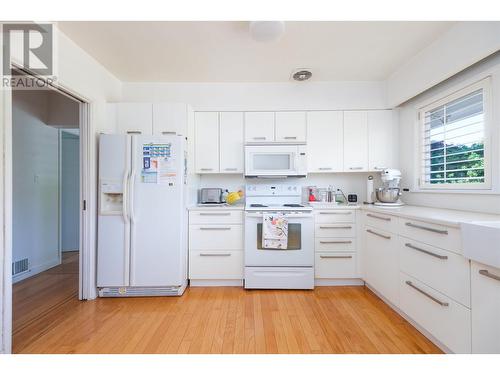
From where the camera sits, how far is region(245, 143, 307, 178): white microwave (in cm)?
280

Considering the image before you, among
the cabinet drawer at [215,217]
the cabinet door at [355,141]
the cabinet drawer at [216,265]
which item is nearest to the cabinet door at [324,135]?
the cabinet door at [355,141]

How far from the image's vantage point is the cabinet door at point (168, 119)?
8.30ft

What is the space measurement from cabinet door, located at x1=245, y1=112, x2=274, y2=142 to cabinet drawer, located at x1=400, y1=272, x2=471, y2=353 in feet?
6.55

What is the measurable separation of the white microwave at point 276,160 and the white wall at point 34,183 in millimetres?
2856

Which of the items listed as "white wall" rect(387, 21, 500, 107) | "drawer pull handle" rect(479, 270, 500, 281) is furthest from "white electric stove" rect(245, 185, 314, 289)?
"white wall" rect(387, 21, 500, 107)

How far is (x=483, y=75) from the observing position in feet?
5.98

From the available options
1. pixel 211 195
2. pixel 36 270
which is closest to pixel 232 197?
pixel 211 195

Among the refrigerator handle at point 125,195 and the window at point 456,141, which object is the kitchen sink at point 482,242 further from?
the refrigerator handle at point 125,195

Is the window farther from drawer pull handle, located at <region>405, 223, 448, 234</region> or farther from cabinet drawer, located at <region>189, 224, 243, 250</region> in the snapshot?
cabinet drawer, located at <region>189, 224, 243, 250</region>

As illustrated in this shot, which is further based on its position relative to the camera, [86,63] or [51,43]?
[86,63]
